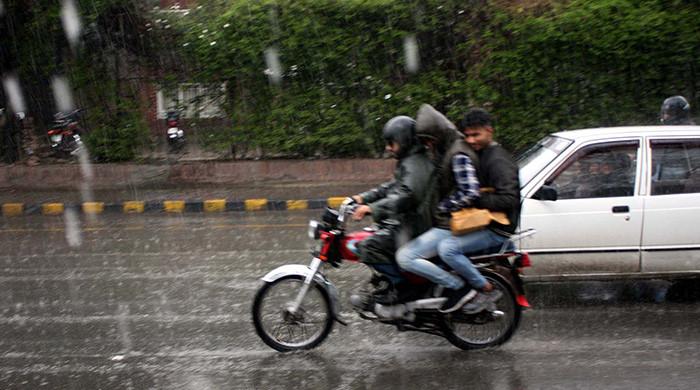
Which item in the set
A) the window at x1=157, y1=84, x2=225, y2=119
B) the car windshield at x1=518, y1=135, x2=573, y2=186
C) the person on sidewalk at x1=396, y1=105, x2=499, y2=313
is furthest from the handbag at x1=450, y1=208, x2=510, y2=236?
the window at x1=157, y1=84, x2=225, y2=119

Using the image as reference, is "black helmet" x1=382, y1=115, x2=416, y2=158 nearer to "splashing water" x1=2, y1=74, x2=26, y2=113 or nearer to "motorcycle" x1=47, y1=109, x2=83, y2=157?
"motorcycle" x1=47, y1=109, x2=83, y2=157

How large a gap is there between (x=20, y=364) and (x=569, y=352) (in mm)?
4021

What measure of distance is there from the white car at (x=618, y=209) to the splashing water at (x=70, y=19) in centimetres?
1319

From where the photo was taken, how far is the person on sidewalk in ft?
19.4

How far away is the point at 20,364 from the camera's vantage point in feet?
20.7

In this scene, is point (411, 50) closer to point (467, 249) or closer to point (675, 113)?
point (675, 113)

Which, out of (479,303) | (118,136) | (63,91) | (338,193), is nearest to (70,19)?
(63,91)

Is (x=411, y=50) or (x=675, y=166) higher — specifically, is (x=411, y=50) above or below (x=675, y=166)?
above

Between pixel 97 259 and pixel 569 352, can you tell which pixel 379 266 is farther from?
pixel 97 259

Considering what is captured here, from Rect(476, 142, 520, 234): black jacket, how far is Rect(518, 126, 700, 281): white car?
1.26 m

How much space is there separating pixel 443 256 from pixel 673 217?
96.2 inches

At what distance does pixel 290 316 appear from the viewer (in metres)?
6.25

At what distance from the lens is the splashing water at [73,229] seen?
11953 mm

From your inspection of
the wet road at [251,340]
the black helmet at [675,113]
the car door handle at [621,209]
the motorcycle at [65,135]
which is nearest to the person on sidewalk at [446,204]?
the wet road at [251,340]
